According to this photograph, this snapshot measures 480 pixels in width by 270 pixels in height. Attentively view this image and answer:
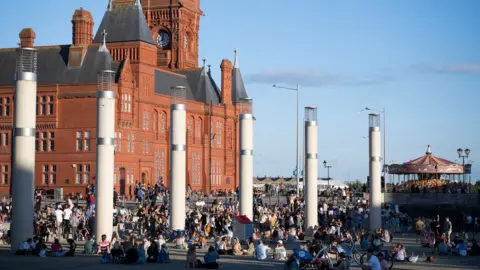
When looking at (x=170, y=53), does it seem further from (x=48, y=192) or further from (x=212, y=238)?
(x=212, y=238)

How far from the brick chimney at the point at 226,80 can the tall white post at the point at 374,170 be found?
49.3 m

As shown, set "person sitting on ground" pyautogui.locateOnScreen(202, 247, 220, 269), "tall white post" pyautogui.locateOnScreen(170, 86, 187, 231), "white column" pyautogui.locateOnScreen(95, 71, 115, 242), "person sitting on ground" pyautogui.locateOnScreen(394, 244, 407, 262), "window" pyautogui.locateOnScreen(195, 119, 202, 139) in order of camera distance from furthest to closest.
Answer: "window" pyautogui.locateOnScreen(195, 119, 202, 139) < "tall white post" pyautogui.locateOnScreen(170, 86, 187, 231) < "white column" pyautogui.locateOnScreen(95, 71, 115, 242) < "person sitting on ground" pyautogui.locateOnScreen(394, 244, 407, 262) < "person sitting on ground" pyautogui.locateOnScreen(202, 247, 220, 269)

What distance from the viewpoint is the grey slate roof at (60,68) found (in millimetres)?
81500

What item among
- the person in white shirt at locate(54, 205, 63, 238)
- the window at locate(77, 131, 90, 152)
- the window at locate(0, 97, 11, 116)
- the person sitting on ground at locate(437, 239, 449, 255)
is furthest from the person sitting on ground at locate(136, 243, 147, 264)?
the window at locate(0, 97, 11, 116)

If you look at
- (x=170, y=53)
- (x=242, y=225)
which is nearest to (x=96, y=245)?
(x=242, y=225)

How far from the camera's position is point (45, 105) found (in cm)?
8094

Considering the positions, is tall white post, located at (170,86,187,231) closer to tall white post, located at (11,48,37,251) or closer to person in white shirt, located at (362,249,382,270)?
tall white post, located at (11,48,37,251)

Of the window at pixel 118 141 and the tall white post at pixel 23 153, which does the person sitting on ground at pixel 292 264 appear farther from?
the window at pixel 118 141

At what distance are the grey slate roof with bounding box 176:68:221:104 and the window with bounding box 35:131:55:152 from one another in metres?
23.4

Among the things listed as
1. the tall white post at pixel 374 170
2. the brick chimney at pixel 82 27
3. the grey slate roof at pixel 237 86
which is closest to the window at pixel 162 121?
the brick chimney at pixel 82 27

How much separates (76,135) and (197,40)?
114 ft

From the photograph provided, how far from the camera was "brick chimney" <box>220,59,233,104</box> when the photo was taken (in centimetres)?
10214

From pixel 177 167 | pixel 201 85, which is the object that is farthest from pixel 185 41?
Result: pixel 177 167

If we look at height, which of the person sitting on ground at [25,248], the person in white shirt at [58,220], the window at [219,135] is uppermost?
the window at [219,135]
